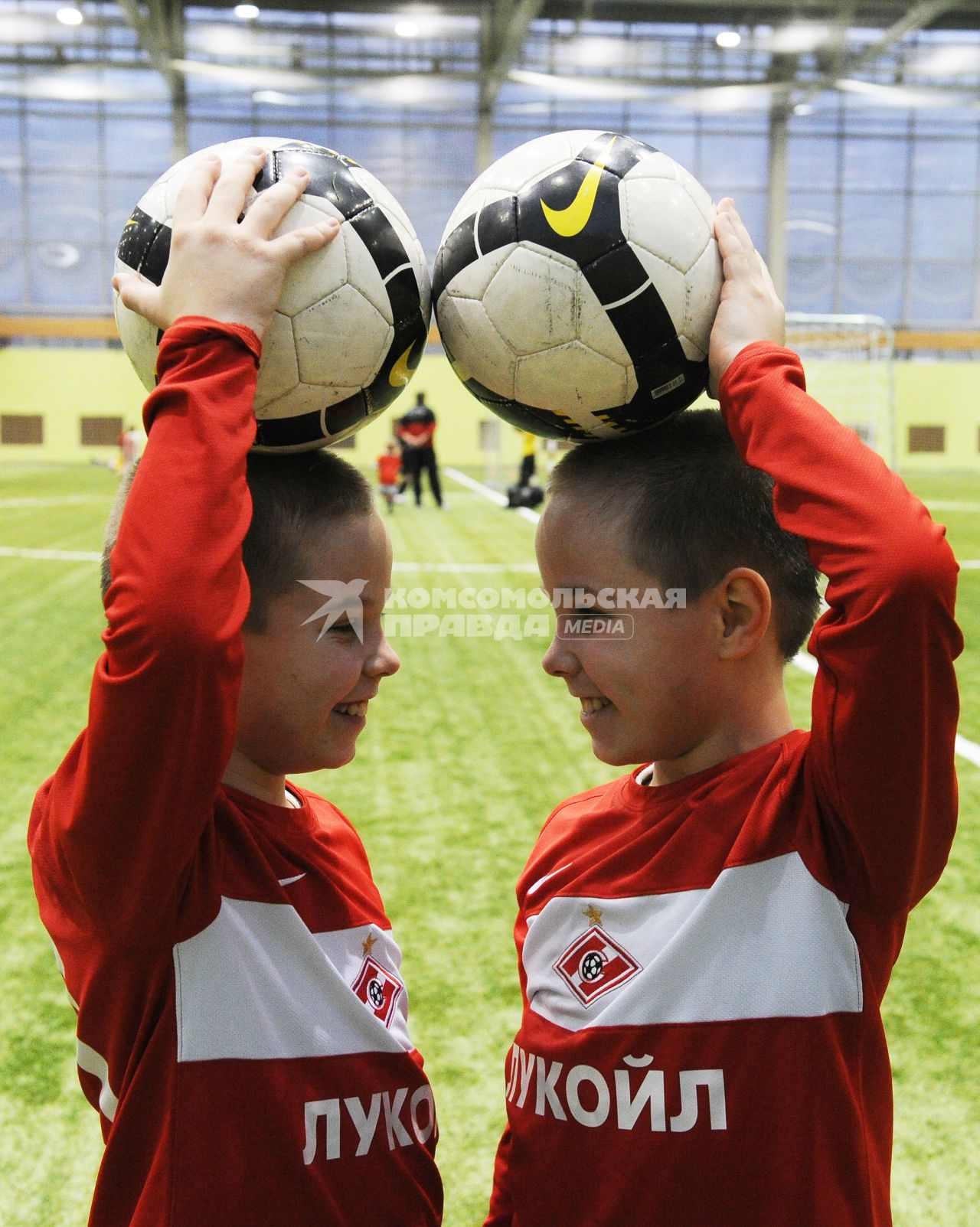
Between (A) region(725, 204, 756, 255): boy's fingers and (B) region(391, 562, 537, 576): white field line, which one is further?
(B) region(391, 562, 537, 576): white field line

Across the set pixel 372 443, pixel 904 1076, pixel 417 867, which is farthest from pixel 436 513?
pixel 372 443

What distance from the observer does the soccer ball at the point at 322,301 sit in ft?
4.23

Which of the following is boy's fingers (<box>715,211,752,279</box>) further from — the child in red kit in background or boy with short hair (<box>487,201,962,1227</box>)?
the child in red kit in background

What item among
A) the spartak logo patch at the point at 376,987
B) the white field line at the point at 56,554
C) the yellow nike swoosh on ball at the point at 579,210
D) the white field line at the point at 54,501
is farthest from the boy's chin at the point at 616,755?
the white field line at the point at 54,501

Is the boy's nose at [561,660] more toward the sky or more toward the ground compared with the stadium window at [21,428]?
more toward the sky

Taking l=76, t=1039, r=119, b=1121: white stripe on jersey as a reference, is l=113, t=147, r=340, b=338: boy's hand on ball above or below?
above

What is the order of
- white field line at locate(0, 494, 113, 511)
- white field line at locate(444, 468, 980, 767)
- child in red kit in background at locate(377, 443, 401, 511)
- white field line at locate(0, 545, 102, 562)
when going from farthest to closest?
white field line at locate(0, 494, 113, 511)
child in red kit in background at locate(377, 443, 401, 511)
white field line at locate(0, 545, 102, 562)
white field line at locate(444, 468, 980, 767)

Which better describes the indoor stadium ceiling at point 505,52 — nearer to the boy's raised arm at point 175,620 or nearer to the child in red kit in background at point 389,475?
the child in red kit in background at point 389,475

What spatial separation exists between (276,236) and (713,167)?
1145 inches

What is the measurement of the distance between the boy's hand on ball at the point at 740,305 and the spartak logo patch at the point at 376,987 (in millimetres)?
847

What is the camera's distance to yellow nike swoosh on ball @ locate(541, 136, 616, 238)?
136cm

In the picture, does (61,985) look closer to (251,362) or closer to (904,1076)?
(904,1076)

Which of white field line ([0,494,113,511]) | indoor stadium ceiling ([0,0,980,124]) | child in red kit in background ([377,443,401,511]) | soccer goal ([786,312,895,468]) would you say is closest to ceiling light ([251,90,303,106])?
indoor stadium ceiling ([0,0,980,124])

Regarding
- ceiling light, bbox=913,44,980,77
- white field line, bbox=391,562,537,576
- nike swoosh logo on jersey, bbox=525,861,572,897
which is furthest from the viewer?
ceiling light, bbox=913,44,980,77
